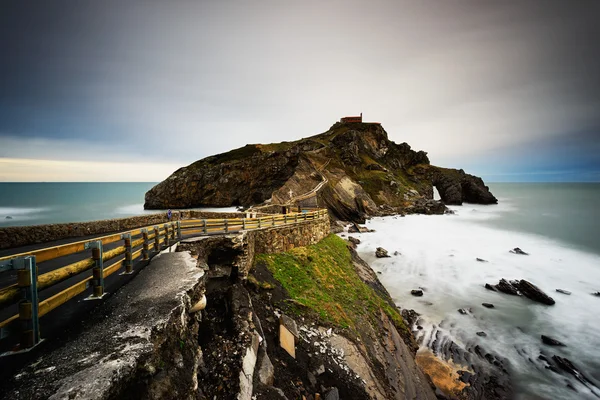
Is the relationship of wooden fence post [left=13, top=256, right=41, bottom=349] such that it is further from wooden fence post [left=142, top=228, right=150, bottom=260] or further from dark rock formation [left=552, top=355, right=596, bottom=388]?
dark rock formation [left=552, top=355, right=596, bottom=388]

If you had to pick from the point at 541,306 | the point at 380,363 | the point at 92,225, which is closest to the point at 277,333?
the point at 380,363

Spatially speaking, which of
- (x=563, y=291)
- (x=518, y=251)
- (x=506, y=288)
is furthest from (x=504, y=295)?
(x=518, y=251)

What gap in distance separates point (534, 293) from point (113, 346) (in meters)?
29.3

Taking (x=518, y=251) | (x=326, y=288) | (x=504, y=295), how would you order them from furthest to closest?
(x=518, y=251), (x=504, y=295), (x=326, y=288)

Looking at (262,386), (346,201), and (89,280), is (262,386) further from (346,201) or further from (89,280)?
(346,201)

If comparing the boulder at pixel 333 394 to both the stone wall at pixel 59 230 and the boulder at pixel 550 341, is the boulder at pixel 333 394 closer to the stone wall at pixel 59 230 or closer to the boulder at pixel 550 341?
the stone wall at pixel 59 230

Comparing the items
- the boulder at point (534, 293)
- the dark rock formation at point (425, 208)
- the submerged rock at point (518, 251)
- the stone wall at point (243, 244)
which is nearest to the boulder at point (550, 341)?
the boulder at point (534, 293)

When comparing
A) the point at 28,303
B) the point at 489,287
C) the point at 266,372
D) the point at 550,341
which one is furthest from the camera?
the point at 489,287

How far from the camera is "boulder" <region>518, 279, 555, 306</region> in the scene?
2010cm

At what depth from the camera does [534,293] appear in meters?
20.9

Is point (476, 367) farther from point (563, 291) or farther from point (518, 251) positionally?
point (518, 251)

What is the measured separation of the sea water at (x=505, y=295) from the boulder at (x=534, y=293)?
20.7 inches

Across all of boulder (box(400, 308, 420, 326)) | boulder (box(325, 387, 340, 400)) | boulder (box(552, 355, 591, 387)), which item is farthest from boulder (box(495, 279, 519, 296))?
boulder (box(325, 387, 340, 400))

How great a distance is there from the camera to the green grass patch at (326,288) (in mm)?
11766
